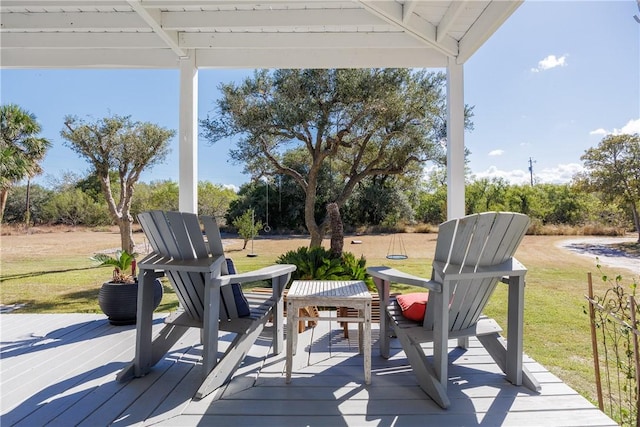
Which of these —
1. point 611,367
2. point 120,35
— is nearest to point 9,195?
point 120,35

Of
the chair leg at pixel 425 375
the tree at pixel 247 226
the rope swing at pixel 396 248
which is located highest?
the tree at pixel 247 226

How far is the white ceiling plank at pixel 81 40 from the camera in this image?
134 inches

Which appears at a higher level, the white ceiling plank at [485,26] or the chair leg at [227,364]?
the white ceiling plank at [485,26]

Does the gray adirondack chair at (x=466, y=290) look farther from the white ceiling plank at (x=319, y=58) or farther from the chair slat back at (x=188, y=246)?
the white ceiling plank at (x=319, y=58)

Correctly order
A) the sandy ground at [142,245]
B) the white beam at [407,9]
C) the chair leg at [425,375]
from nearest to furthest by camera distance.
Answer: the chair leg at [425,375]
the white beam at [407,9]
the sandy ground at [142,245]

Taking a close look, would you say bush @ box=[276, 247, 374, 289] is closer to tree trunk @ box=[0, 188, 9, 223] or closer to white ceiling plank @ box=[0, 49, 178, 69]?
white ceiling plank @ box=[0, 49, 178, 69]

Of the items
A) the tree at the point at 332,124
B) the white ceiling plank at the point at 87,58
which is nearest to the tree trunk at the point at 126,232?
the tree at the point at 332,124

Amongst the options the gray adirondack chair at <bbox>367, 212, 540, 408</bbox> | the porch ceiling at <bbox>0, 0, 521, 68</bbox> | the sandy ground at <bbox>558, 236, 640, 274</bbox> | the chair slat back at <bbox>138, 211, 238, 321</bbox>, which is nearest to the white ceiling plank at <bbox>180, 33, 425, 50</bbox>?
the porch ceiling at <bbox>0, 0, 521, 68</bbox>

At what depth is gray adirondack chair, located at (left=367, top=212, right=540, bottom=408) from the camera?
6.43 ft

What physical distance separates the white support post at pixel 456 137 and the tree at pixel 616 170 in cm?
176

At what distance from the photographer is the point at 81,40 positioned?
3.40 meters

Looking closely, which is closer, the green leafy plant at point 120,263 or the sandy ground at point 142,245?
the green leafy plant at point 120,263

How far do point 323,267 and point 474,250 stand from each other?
104 inches

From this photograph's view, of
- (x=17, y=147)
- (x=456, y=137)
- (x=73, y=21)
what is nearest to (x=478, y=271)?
(x=456, y=137)
